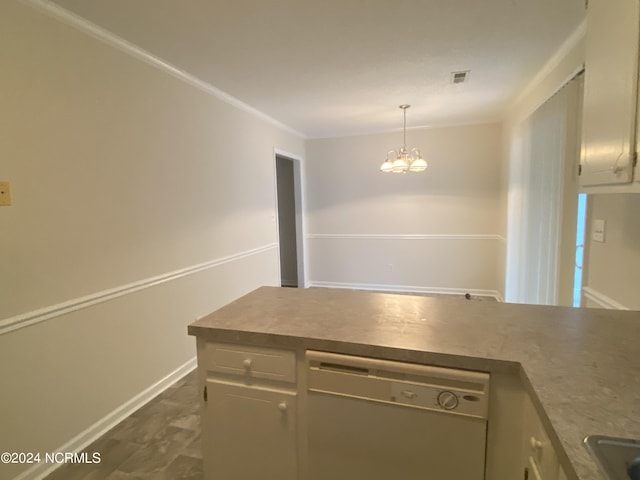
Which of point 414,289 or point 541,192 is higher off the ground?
point 541,192

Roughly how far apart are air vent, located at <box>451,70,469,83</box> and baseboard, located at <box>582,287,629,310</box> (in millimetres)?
2023

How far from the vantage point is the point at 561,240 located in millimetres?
2531

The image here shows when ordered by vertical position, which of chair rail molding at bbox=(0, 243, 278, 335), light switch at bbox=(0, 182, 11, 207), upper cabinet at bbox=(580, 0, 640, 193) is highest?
upper cabinet at bbox=(580, 0, 640, 193)

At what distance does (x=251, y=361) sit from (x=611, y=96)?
170 cm

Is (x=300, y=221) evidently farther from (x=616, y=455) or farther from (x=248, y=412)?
(x=616, y=455)

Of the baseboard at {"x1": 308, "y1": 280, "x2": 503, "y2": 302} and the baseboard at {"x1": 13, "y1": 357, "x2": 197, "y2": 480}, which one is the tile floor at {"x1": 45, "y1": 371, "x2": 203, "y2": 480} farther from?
the baseboard at {"x1": 308, "y1": 280, "x2": 503, "y2": 302}

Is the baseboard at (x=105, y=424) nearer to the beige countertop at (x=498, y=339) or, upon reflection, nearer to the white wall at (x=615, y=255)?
the beige countertop at (x=498, y=339)

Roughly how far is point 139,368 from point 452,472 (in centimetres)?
221

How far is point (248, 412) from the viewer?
→ 1341 mm

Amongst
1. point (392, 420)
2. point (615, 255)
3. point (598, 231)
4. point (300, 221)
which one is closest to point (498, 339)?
point (392, 420)

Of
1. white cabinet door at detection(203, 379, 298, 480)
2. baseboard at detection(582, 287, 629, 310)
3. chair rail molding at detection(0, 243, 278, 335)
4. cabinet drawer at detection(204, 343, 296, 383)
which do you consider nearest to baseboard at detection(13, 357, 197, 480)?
chair rail molding at detection(0, 243, 278, 335)

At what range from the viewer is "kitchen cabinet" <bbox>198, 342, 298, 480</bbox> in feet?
4.22

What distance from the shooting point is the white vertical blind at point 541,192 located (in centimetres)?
247

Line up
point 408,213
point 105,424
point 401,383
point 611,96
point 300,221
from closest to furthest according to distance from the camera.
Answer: point 401,383 < point 611,96 < point 105,424 < point 408,213 < point 300,221
